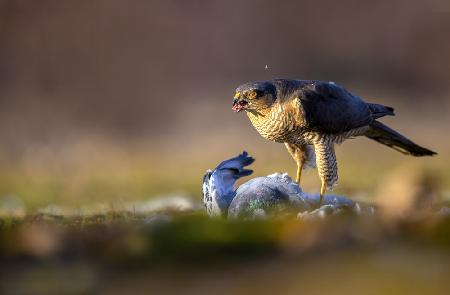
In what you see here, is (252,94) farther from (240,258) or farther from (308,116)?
(240,258)

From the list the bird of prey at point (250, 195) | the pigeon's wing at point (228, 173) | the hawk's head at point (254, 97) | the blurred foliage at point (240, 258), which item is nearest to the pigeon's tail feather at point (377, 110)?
the hawk's head at point (254, 97)

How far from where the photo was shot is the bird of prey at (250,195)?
15.9 ft

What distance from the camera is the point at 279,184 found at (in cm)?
516

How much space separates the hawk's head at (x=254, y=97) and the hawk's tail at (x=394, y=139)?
4.48ft

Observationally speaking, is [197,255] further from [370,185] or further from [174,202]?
[370,185]

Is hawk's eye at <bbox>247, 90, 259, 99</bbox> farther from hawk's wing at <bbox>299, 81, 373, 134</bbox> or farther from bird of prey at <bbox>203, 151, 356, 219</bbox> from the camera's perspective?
bird of prey at <bbox>203, 151, 356, 219</bbox>

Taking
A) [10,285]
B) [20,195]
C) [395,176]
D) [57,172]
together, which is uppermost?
[57,172]

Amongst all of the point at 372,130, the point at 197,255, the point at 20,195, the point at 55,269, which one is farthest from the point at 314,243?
the point at 20,195

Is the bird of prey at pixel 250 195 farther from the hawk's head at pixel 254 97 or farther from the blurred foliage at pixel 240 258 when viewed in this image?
the blurred foliage at pixel 240 258

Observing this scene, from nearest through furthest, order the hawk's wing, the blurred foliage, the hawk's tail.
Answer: the blurred foliage < the hawk's wing < the hawk's tail

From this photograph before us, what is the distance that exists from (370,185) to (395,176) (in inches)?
285

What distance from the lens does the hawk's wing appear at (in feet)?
21.6

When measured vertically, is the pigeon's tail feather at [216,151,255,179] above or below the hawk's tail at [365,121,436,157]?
below

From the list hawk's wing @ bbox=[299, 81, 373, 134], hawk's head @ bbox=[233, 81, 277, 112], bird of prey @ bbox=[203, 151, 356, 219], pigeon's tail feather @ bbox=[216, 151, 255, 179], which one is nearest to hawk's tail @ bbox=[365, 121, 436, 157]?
hawk's wing @ bbox=[299, 81, 373, 134]
